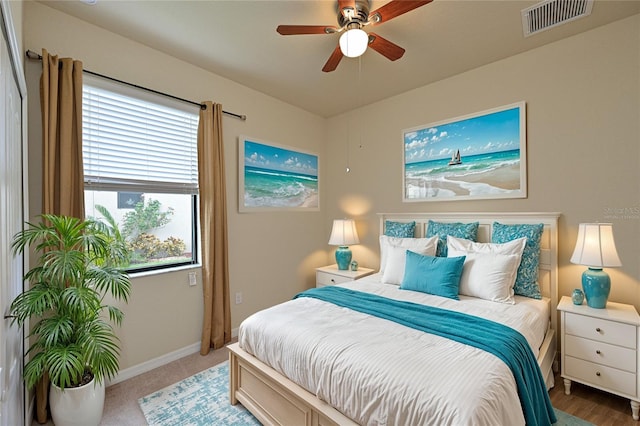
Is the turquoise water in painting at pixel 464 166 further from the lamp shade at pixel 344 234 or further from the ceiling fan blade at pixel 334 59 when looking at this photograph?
the ceiling fan blade at pixel 334 59

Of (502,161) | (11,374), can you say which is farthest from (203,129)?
(502,161)

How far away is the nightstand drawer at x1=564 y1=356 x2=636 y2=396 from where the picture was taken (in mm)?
1909

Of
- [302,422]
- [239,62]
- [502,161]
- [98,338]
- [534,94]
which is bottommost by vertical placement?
[302,422]

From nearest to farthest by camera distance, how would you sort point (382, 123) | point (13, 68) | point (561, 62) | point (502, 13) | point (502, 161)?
1. point (13, 68)
2. point (502, 13)
3. point (561, 62)
4. point (502, 161)
5. point (382, 123)

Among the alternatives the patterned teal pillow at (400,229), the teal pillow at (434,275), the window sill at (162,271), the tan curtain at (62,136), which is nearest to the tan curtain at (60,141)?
the tan curtain at (62,136)

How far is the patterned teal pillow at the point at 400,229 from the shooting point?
10.7ft

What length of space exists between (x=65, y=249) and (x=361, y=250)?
3025mm

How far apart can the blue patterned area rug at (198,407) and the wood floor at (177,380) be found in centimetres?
8

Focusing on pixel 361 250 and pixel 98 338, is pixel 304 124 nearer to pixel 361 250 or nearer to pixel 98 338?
pixel 361 250

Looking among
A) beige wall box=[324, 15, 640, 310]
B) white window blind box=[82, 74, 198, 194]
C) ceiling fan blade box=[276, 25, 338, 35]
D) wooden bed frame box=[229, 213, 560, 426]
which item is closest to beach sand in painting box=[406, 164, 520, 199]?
beige wall box=[324, 15, 640, 310]

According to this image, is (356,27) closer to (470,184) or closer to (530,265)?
(470,184)

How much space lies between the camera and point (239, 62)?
9.16 feet

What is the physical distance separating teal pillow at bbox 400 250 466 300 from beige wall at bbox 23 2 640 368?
90 centimetres

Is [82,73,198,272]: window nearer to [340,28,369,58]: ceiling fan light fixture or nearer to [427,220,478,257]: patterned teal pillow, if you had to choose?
[340,28,369,58]: ceiling fan light fixture
